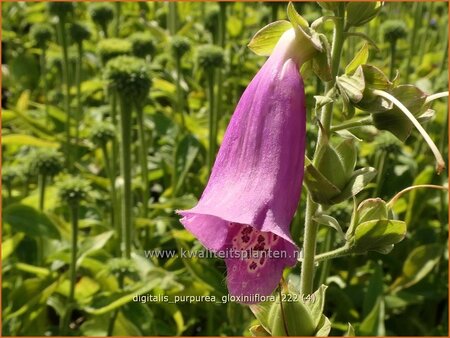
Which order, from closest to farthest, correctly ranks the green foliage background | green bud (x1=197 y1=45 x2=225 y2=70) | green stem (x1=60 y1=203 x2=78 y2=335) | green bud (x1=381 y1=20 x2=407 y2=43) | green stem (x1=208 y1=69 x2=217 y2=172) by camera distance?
green stem (x1=60 y1=203 x2=78 y2=335), the green foliage background, green stem (x1=208 y1=69 x2=217 y2=172), green bud (x1=197 y1=45 x2=225 y2=70), green bud (x1=381 y1=20 x2=407 y2=43)

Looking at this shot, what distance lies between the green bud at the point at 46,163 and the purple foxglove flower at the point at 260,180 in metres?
A: 1.13

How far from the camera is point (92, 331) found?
1661mm

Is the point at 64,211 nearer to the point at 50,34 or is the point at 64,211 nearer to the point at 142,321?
the point at 142,321

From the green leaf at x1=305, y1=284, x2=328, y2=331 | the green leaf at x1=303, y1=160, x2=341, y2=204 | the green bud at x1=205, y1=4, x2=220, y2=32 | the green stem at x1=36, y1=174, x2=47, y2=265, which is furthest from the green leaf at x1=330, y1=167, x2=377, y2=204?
the green bud at x1=205, y1=4, x2=220, y2=32

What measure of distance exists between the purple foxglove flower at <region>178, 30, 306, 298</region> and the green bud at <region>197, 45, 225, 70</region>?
1252 millimetres

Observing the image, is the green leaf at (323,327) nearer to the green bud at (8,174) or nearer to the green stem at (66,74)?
the green bud at (8,174)

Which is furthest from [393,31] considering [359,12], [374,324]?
[359,12]

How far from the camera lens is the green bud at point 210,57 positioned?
6.61ft

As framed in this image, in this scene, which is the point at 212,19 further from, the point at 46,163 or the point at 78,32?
the point at 46,163

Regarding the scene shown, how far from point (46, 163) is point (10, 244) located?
232 mm

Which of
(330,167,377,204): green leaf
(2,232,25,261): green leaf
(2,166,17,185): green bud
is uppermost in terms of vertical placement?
(330,167,377,204): green leaf

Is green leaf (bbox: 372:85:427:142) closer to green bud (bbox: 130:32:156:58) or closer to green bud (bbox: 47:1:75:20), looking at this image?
green bud (bbox: 130:32:156:58)

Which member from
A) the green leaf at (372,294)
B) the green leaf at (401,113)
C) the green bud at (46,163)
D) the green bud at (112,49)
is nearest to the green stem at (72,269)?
the green bud at (46,163)

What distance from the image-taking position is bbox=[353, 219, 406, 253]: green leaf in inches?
32.7
